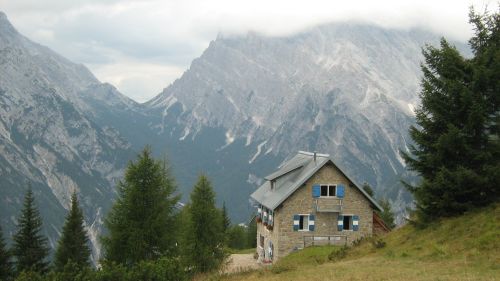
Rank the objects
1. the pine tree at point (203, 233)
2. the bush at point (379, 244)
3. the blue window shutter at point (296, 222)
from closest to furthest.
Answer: the bush at point (379, 244)
the pine tree at point (203, 233)
the blue window shutter at point (296, 222)

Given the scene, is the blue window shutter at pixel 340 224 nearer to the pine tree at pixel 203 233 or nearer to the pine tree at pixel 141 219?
the pine tree at pixel 203 233

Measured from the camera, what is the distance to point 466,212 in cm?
2605

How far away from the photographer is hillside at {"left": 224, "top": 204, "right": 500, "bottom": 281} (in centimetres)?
1981

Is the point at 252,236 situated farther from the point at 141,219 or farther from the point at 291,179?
the point at 141,219

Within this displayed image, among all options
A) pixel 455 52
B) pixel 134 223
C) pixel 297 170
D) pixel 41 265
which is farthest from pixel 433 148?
pixel 41 265

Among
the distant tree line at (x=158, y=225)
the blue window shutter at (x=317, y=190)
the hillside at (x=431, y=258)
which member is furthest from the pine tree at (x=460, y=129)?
the blue window shutter at (x=317, y=190)

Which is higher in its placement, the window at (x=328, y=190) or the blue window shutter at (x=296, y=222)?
the window at (x=328, y=190)

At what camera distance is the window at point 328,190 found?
46594 millimetres

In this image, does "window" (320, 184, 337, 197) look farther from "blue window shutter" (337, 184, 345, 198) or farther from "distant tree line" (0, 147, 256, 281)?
"distant tree line" (0, 147, 256, 281)

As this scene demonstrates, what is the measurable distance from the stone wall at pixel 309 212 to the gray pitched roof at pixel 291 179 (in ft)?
2.18

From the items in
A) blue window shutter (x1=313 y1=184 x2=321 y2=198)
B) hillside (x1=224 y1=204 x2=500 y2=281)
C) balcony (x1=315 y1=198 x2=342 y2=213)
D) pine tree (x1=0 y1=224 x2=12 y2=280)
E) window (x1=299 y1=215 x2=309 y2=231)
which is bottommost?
pine tree (x1=0 y1=224 x2=12 y2=280)

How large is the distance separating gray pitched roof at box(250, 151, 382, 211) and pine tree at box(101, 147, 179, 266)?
12.5 meters

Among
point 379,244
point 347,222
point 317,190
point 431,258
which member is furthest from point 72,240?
point 431,258

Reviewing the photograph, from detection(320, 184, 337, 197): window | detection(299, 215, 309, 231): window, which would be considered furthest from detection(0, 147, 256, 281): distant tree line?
detection(320, 184, 337, 197): window
